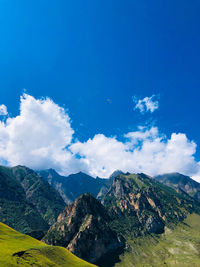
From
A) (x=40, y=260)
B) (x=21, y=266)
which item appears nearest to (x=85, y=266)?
(x=40, y=260)

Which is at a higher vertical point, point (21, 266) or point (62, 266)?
point (21, 266)

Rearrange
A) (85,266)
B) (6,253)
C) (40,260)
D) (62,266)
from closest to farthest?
(6,253) → (40,260) → (62,266) → (85,266)

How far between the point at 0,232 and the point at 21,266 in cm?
4505

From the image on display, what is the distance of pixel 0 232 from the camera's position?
81.2 m

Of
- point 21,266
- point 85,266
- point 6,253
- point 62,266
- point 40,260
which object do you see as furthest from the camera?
point 85,266

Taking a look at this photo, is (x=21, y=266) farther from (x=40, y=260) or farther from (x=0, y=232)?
(x=0, y=232)

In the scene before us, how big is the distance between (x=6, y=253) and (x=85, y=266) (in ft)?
142

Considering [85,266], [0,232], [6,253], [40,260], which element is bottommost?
[85,266]

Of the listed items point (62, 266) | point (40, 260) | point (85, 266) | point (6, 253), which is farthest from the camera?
point (85, 266)

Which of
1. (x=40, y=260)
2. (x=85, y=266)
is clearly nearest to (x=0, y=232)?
(x=40, y=260)

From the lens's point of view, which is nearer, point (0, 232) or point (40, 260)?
point (40, 260)

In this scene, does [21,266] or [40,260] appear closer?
[21,266]

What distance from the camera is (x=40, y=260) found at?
58.0 m

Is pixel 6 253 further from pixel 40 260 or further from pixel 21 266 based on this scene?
pixel 40 260
